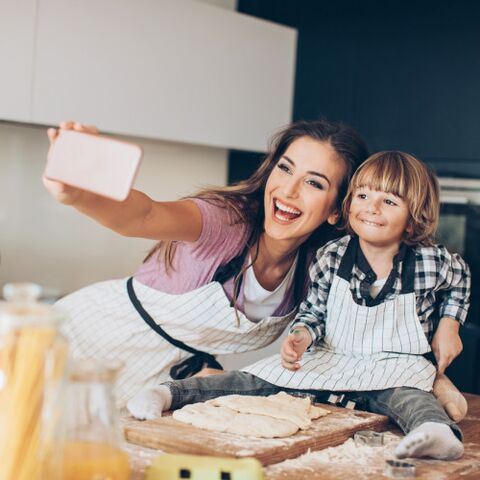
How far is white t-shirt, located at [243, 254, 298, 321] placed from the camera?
1.80 metres

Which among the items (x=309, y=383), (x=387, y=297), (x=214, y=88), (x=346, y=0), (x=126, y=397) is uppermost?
(x=346, y=0)

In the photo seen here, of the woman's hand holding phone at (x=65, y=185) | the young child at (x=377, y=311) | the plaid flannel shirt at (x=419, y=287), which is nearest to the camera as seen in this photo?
the woman's hand holding phone at (x=65, y=185)

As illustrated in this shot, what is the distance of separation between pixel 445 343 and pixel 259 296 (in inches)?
17.1

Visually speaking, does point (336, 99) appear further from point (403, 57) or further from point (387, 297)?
point (387, 297)

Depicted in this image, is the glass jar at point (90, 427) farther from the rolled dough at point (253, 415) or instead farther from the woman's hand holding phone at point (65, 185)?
the rolled dough at point (253, 415)

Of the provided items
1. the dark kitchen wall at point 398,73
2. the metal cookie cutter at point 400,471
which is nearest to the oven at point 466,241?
the dark kitchen wall at point 398,73

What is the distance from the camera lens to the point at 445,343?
5.11 ft

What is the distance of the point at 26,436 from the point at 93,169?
0.26 meters

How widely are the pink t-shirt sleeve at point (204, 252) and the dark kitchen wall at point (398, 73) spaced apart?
152cm

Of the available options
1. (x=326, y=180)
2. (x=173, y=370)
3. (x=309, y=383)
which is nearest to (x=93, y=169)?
(x=309, y=383)

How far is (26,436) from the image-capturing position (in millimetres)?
742

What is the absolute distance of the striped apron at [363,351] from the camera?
4.86 ft

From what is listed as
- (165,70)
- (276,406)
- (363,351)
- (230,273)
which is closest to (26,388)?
(276,406)

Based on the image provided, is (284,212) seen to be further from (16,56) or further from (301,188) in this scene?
(16,56)
